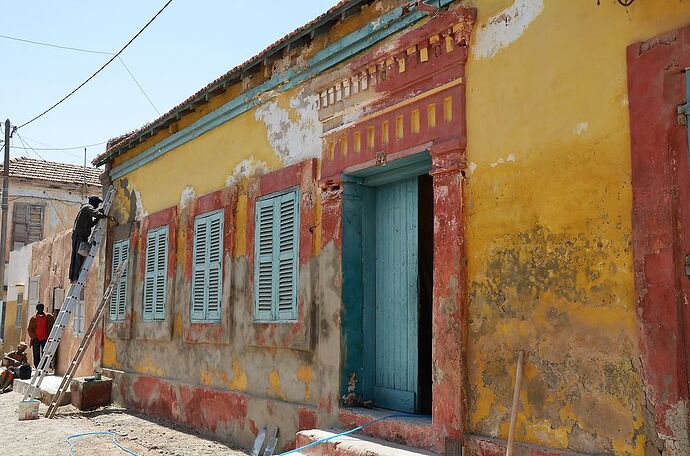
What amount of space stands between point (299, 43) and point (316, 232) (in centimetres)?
207

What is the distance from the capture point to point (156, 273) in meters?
10.2

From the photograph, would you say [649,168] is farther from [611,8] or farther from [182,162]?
[182,162]

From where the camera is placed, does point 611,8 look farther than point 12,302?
No

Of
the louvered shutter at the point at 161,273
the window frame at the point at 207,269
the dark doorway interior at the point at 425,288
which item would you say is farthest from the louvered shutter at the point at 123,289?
the dark doorway interior at the point at 425,288

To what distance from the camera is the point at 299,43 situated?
7.20 m

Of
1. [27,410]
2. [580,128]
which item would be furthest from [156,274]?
[580,128]

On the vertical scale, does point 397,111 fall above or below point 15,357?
above

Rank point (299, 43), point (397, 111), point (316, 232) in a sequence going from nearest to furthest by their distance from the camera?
point (397, 111) < point (316, 232) < point (299, 43)

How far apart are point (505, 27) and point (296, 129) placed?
2.90 metres

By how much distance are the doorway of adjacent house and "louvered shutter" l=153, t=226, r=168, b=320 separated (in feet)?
14.7

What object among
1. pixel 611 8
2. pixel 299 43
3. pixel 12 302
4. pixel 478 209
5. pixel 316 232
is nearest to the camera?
pixel 611 8

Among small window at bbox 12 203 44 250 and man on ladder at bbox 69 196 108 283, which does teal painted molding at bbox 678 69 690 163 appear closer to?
man on ladder at bbox 69 196 108 283

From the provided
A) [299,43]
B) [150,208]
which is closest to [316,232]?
[299,43]

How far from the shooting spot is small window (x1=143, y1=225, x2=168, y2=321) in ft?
32.7
